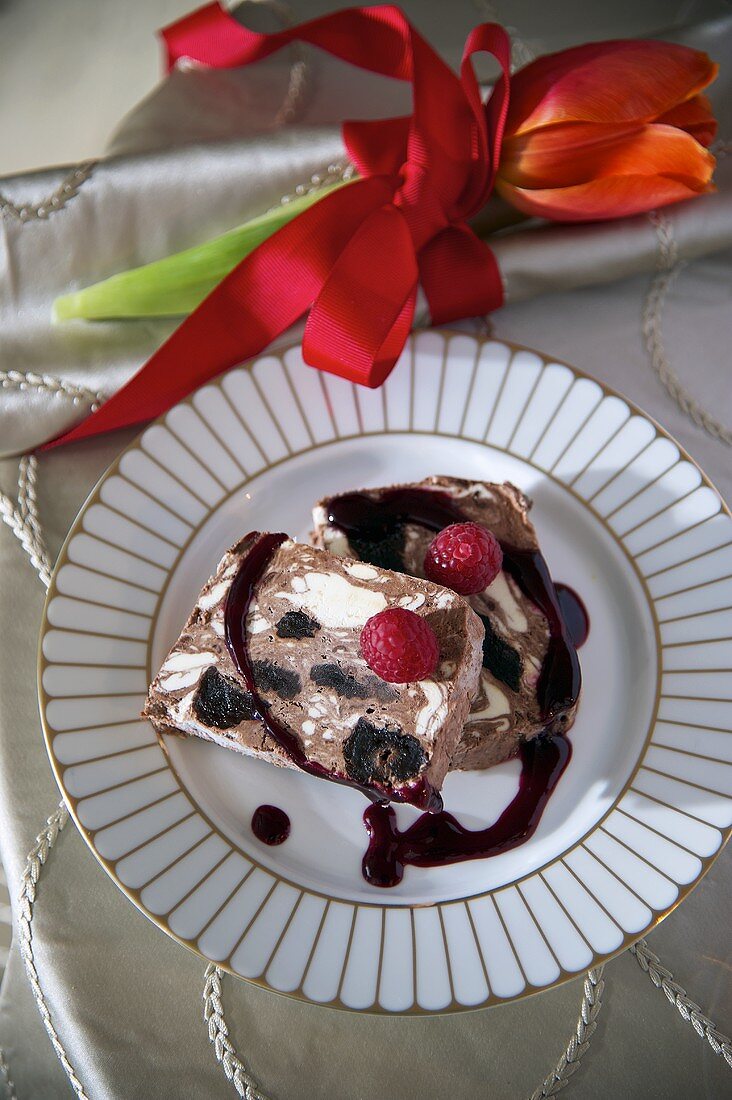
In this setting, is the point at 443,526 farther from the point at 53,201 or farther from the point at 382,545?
the point at 53,201

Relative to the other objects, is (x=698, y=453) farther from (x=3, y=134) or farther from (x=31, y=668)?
(x=3, y=134)

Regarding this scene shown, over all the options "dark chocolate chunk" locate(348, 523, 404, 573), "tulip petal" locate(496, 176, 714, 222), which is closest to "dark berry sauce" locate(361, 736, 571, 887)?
"dark chocolate chunk" locate(348, 523, 404, 573)

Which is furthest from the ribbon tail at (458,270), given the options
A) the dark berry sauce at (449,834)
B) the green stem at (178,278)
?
the dark berry sauce at (449,834)

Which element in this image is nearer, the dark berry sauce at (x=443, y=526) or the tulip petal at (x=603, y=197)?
the dark berry sauce at (x=443, y=526)

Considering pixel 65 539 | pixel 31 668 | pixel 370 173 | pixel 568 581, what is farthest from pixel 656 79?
pixel 31 668

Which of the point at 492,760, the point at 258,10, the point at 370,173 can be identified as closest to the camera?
the point at 492,760

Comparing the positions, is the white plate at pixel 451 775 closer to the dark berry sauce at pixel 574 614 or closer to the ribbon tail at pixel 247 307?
the dark berry sauce at pixel 574 614
